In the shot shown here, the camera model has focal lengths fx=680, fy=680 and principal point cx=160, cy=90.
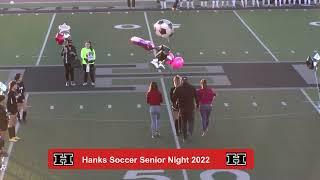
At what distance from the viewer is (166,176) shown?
14.3 metres

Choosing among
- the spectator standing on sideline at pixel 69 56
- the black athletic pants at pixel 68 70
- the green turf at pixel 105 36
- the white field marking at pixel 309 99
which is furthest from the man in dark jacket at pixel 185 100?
the green turf at pixel 105 36

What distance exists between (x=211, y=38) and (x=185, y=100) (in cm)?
1212

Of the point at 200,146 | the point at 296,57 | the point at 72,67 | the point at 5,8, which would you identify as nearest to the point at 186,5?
the point at 5,8

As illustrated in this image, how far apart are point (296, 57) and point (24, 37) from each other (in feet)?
36.2

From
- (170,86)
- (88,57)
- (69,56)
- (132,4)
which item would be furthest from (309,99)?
(132,4)

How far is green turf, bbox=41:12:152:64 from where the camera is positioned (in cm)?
2453

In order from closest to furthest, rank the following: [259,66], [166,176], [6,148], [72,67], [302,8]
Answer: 1. [166,176]
2. [6,148]
3. [72,67]
4. [259,66]
5. [302,8]

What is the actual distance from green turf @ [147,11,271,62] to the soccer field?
0.14ft

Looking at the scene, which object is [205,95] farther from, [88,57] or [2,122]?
[88,57]

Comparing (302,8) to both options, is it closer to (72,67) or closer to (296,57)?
(296,57)

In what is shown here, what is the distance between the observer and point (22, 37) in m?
27.9

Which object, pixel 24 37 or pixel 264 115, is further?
pixel 24 37

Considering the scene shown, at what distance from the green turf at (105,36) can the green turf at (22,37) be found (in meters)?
0.51

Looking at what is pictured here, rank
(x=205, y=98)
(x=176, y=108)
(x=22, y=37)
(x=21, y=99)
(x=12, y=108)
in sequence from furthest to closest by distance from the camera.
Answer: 1. (x=22, y=37)
2. (x=21, y=99)
3. (x=205, y=98)
4. (x=176, y=108)
5. (x=12, y=108)
